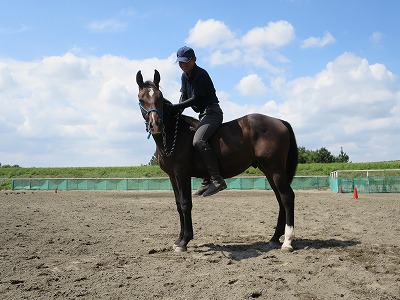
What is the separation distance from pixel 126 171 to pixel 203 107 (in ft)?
215

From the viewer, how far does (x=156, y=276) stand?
484 cm

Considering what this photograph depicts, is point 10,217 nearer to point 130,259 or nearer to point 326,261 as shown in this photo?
point 130,259

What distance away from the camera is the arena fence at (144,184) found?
116ft

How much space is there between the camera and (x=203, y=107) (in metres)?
7.15

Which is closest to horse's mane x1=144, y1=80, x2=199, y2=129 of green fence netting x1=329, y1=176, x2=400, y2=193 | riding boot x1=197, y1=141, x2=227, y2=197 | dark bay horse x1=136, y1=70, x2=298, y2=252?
dark bay horse x1=136, y1=70, x2=298, y2=252

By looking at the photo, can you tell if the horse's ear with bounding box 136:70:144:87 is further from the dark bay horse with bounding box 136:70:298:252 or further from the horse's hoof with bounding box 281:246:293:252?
the horse's hoof with bounding box 281:246:293:252

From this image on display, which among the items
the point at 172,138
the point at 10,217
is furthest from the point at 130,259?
the point at 10,217

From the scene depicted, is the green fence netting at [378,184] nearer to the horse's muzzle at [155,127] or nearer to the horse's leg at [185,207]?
the horse's leg at [185,207]

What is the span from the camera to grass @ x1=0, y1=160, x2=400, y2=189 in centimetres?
5762

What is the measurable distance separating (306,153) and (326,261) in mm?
72263

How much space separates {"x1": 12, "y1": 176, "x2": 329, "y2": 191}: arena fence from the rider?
28337 millimetres

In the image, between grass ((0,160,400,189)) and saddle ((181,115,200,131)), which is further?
grass ((0,160,400,189))

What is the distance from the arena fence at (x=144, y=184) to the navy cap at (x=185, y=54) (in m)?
28.7

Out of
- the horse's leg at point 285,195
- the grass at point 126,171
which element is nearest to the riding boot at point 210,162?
the horse's leg at point 285,195
